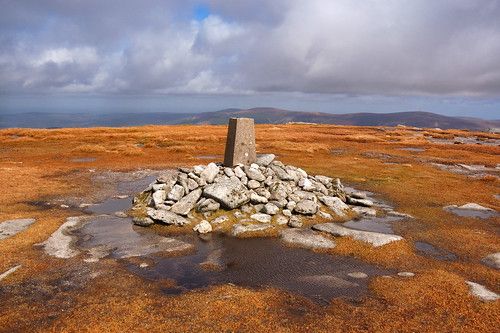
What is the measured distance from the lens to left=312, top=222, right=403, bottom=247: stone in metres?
21.3

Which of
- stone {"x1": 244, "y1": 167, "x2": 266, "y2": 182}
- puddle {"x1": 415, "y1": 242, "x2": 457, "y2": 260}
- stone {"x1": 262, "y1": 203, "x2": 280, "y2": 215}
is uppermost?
stone {"x1": 244, "y1": 167, "x2": 266, "y2": 182}

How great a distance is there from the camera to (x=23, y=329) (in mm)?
12367

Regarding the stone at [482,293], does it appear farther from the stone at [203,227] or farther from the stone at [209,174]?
the stone at [209,174]

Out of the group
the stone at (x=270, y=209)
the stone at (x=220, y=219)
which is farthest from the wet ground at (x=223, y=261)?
the stone at (x=270, y=209)

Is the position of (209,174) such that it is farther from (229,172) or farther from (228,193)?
(228,193)

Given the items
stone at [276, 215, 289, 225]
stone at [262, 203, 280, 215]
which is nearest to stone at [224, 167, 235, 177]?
stone at [262, 203, 280, 215]

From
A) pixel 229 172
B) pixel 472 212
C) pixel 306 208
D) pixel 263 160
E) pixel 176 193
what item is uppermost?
pixel 263 160

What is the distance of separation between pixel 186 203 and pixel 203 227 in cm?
330

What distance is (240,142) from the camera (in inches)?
1216

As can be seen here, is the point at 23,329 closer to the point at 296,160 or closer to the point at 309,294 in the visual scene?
the point at 309,294

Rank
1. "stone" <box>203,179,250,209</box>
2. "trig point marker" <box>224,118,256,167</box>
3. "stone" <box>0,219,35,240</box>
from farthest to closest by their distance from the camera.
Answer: "trig point marker" <box>224,118,256,167</box> → "stone" <box>203,179,250,209</box> → "stone" <box>0,219,35,240</box>

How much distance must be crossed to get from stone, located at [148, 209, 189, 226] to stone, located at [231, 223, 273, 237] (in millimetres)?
3422

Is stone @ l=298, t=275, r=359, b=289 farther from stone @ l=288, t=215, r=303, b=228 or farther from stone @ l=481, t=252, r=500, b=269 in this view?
stone @ l=481, t=252, r=500, b=269

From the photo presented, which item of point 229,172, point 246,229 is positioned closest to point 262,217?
point 246,229
